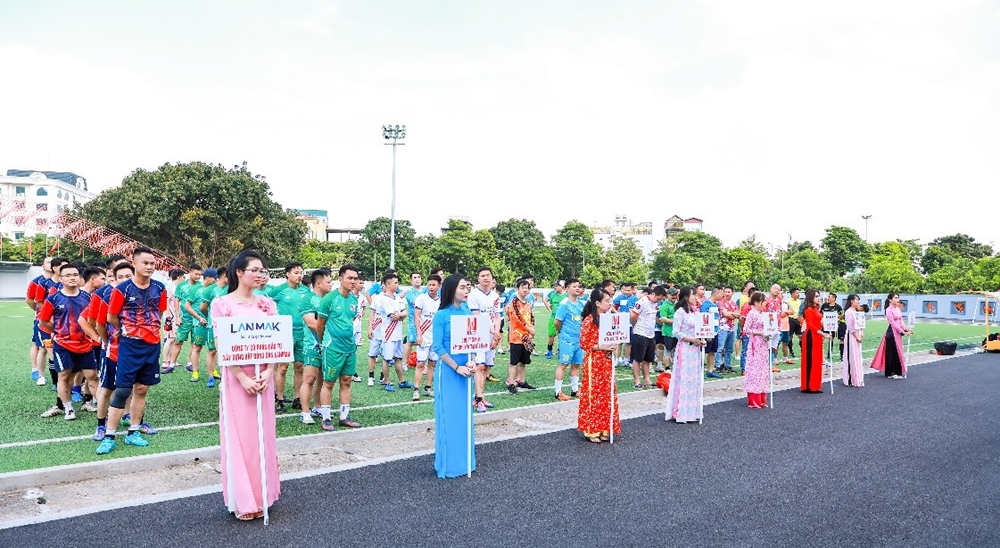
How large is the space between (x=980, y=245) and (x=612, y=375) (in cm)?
8977

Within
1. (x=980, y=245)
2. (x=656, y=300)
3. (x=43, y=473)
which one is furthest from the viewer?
(x=980, y=245)

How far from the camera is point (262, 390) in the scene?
4.90 meters

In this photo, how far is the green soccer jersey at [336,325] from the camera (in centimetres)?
740

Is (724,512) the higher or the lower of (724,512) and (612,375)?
the lower

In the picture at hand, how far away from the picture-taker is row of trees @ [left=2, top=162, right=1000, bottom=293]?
3866cm

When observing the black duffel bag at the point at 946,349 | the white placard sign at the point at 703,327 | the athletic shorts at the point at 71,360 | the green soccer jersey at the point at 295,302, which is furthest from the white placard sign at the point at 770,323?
the black duffel bag at the point at 946,349

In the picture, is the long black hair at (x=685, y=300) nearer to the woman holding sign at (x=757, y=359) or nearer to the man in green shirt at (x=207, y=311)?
the woman holding sign at (x=757, y=359)

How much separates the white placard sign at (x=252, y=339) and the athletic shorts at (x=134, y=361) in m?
2.02

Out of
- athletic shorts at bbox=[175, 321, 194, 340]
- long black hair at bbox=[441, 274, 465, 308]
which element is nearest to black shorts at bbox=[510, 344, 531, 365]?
long black hair at bbox=[441, 274, 465, 308]

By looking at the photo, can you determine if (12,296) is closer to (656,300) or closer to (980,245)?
(656,300)

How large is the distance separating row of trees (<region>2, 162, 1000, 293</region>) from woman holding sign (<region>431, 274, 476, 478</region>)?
35.8 metres

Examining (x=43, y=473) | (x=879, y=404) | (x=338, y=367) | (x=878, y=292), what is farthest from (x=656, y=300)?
(x=878, y=292)

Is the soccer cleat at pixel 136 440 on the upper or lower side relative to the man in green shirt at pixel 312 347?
lower

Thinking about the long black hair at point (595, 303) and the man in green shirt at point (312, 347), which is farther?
the long black hair at point (595, 303)
